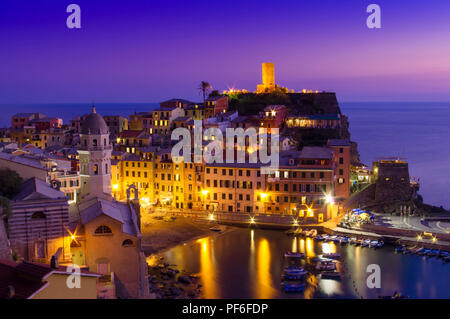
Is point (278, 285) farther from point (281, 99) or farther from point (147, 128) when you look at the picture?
point (281, 99)

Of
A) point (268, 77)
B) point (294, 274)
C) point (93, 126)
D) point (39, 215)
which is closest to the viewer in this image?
point (39, 215)

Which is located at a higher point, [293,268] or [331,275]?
[293,268]

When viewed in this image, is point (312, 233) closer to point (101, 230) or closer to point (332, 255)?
point (332, 255)

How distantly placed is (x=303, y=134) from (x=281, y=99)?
12.3 metres

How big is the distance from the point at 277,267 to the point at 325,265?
288cm

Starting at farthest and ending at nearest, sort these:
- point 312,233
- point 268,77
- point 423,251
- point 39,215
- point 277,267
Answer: point 268,77, point 312,233, point 423,251, point 277,267, point 39,215

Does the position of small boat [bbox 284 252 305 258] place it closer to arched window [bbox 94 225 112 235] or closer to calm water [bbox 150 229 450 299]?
calm water [bbox 150 229 450 299]

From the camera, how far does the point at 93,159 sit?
25391mm

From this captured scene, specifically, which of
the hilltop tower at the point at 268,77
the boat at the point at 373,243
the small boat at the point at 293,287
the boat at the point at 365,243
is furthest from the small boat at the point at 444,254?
the hilltop tower at the point at 268,77

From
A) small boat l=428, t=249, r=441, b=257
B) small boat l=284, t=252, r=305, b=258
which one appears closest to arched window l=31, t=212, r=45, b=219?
small boat l=284, t=252, r=305, b=258

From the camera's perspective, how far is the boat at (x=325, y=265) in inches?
1103

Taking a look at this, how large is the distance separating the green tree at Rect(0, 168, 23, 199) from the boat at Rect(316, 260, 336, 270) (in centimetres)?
1707

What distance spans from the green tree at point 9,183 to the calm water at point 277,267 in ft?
34.5

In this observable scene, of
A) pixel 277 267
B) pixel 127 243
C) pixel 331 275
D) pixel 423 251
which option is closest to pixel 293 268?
pixel 277 267
